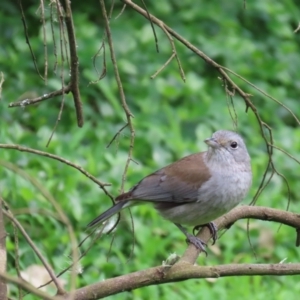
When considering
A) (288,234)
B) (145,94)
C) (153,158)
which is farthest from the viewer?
(145,94)

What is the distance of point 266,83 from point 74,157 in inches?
147

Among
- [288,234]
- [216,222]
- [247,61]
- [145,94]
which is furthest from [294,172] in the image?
[216,222]

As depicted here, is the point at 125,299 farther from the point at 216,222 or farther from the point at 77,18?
the point at 77,18

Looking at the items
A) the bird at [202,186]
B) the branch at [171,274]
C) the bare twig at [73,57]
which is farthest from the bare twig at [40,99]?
the bird at [202,186]

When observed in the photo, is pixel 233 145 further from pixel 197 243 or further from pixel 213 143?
pixel 197 243

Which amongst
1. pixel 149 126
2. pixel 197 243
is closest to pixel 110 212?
pixel 197 243

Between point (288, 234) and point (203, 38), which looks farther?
point (203, 38)

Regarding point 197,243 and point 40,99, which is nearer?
point 40,99

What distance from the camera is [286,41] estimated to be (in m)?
10.7

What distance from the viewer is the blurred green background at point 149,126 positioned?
5.92 metres

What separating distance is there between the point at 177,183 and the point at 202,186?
0.22 meters

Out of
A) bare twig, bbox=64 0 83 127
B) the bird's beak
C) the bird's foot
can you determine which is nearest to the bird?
the bird's beak

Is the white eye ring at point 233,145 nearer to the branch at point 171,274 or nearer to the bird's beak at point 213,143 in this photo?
the bird's beak at point 213,143

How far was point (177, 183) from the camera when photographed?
16.5ft
